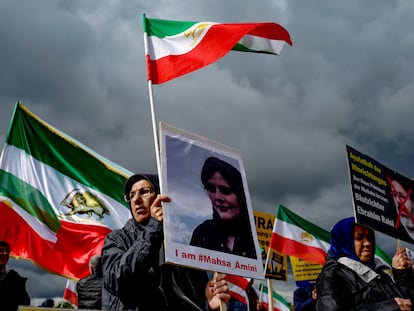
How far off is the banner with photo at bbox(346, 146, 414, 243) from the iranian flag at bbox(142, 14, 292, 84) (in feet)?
5.34

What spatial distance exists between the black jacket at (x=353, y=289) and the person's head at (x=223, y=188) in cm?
130

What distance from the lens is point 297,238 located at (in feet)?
39.5

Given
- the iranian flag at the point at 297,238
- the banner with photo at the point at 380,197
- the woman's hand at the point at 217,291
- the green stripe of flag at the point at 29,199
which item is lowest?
the woman's hand at the point at 217,291

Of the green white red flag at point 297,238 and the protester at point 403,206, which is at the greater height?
the green white red flag at point 297,238

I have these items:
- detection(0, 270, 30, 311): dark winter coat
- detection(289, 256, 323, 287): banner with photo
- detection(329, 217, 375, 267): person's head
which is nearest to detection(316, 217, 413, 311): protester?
detection(329, 217, 375, 267): person's head

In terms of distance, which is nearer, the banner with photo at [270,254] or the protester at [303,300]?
the protester at [303,300]

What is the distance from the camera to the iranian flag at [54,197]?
748 centimetres

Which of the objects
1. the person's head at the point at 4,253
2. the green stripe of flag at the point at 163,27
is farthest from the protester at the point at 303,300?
the person's head at the point at 4,253

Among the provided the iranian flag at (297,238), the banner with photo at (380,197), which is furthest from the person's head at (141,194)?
the iranian flag at (297,238)

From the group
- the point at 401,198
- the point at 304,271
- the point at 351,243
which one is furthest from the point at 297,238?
the point at 351,243

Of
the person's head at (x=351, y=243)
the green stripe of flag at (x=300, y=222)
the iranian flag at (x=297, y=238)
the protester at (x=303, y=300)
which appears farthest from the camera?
the green stripe of flag at (x=300, y=222)

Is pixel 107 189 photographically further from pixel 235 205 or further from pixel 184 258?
pixel 184 258

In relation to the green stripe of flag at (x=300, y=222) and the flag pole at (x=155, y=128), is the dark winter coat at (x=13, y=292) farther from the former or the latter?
the green stripe of flag at (x=300, y=222)

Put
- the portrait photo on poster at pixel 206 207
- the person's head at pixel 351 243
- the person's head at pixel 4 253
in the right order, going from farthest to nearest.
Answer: the person's head at pixel 4 253 < the person's head at pixel 351 243 < the portrait photo on poster at pixel 206 207
